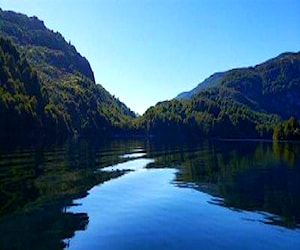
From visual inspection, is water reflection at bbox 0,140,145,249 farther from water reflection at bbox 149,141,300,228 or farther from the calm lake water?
water reflection at bbox 149,141,300,228

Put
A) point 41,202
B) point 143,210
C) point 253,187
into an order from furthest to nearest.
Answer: point 253,187 → point 143,210 → point 41,202

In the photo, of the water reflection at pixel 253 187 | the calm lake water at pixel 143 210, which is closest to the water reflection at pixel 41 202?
the calm lake water at pixel 143 210

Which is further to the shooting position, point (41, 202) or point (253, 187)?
point (253, 187)

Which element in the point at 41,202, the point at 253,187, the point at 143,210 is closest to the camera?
the point at 41,202

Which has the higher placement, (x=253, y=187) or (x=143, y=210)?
(x=253, y=187)

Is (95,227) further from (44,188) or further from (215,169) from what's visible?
(215,169)

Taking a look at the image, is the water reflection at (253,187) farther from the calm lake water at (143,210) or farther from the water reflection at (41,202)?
the water reflection at (41,202)

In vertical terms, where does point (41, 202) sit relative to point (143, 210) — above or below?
above

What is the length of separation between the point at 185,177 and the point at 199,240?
108 ft

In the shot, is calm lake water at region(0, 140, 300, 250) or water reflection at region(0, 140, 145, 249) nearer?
water reflection at region(0, 140, 145, 249)

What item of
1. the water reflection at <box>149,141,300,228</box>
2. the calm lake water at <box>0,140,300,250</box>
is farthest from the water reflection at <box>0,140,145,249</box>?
the water reflection at <box>149,141,300,228</box>

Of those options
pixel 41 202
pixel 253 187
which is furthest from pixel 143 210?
pixel 253 187

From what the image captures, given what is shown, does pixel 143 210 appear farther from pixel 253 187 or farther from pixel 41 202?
pixel 253 187

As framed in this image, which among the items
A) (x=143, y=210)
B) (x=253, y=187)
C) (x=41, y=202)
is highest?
(x=41, y=202)
